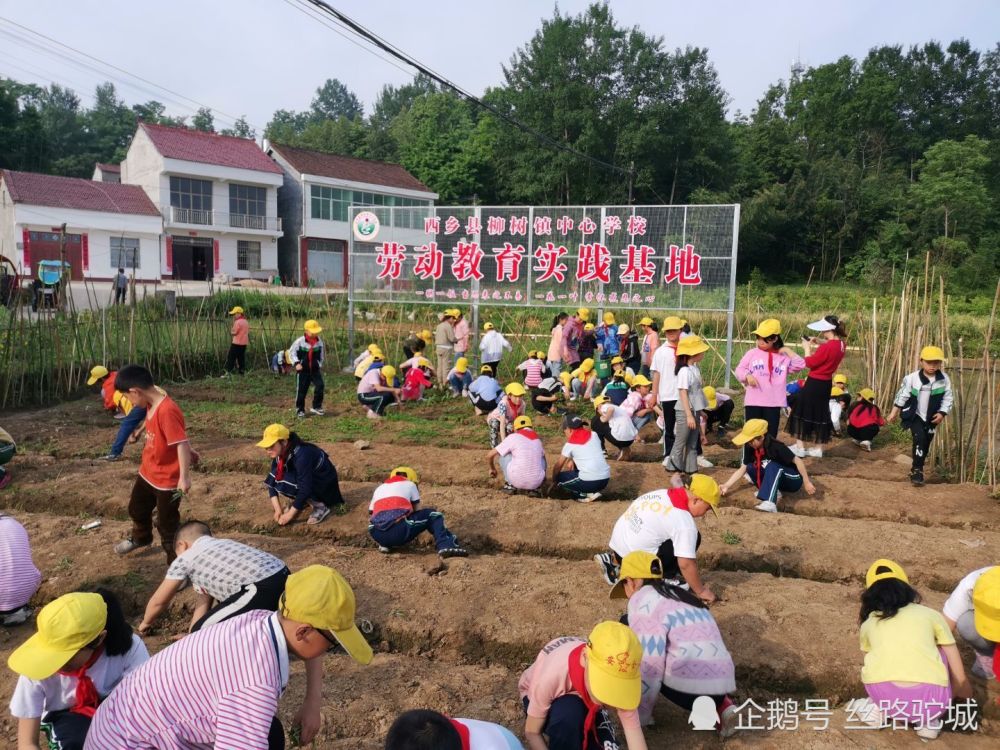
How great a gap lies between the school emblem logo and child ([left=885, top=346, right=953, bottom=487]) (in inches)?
387

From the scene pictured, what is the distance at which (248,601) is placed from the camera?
140 inches

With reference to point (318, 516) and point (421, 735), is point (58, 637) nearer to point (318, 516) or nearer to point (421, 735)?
point (421, 735)

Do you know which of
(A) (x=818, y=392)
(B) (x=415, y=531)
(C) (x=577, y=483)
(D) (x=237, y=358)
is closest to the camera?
(B) (x=415, y=531)

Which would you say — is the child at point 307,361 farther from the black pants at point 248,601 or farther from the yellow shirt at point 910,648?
the yellow shirt at point 910,648

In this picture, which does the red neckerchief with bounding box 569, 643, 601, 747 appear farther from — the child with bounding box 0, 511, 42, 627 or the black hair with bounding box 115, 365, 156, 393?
the child with bounding box 0, 511, 42, 627

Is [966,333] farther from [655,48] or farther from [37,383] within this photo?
[655,48]

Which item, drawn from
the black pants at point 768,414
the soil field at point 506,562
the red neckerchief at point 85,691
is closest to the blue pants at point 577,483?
the soil field at point 506,562

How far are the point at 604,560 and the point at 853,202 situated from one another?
35785 mm

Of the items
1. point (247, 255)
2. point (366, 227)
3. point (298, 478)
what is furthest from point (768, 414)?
point (247, 255)

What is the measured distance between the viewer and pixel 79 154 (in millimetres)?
49125

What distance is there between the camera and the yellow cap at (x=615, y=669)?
8.77ft

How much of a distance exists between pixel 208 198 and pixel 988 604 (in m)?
35.3

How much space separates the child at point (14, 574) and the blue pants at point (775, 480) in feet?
19.6

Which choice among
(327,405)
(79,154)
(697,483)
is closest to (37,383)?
(327,405)
